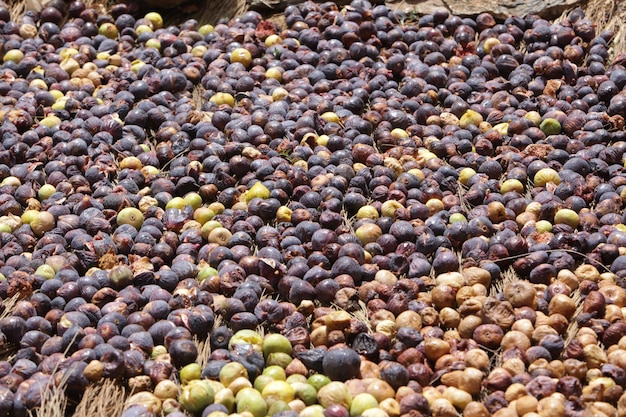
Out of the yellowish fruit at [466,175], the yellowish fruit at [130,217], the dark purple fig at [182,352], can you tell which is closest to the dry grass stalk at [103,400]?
the dark purple fig at [182,352]

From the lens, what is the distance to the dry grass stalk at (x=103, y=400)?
3309 millimetres

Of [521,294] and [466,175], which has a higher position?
[466,175]

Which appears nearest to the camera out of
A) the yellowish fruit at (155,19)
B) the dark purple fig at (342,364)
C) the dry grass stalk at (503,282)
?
the dark purple fig at (342,364)

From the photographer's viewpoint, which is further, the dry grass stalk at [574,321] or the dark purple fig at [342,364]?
the dry grass stalk at [574,321]

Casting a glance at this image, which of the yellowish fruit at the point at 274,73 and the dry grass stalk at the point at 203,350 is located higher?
the yellowish fruit at the point at 274,73

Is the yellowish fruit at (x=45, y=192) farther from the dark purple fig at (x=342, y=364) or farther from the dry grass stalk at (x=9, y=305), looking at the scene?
the dark purple fig at (x=342, y=364)

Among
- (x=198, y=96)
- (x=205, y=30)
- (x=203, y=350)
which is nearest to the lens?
(x=203, y=350)

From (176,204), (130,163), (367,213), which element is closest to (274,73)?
(130,163)

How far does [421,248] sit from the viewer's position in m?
4.05

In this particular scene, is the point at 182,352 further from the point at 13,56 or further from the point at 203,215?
the point at 13,56

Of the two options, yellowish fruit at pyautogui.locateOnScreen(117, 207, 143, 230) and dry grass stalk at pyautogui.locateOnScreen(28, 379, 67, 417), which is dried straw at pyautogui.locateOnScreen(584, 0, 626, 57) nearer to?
yellowish fruit at pyautogui.locateOnScreen(117, 207, 143, 230)

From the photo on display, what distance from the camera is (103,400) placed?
11.0 feet

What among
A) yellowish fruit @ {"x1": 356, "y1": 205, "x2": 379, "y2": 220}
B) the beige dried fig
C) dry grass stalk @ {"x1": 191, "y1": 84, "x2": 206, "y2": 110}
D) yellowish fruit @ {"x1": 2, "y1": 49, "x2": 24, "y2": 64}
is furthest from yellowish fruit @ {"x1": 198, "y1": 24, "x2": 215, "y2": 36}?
the beige dried fig

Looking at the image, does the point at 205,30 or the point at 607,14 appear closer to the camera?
the point at 607,14
